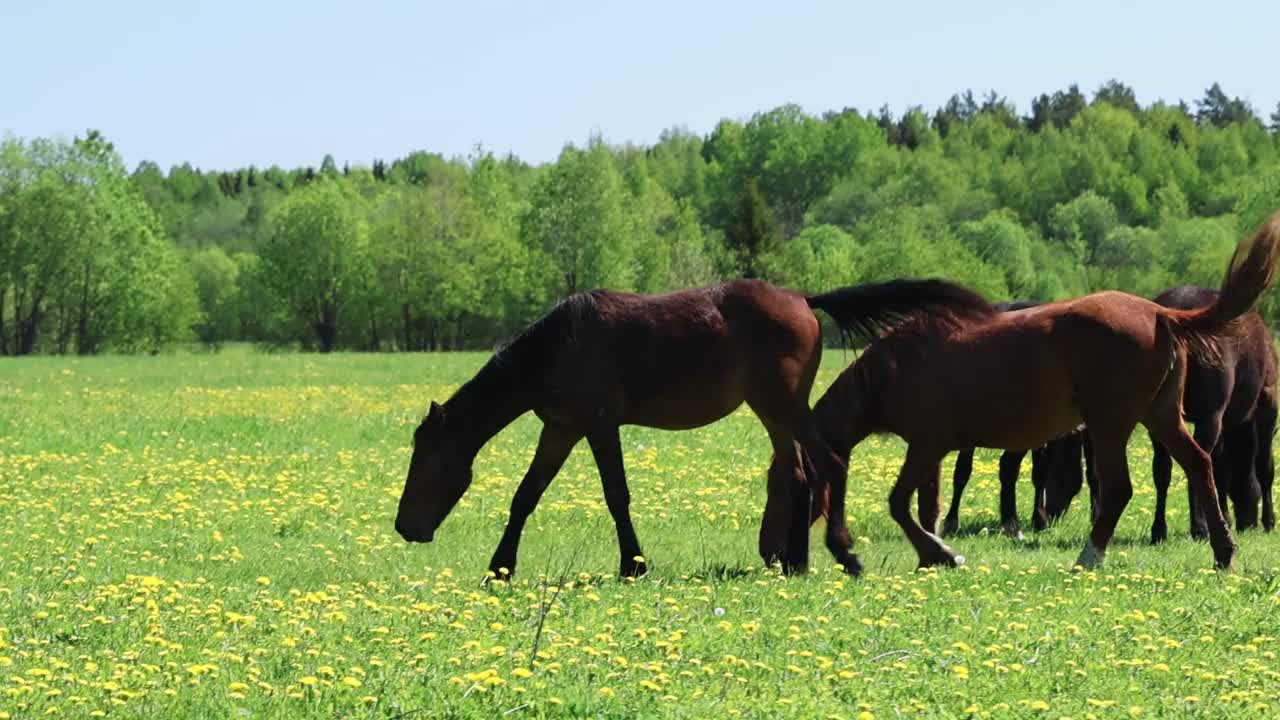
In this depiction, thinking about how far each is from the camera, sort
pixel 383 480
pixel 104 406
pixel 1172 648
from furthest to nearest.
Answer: pixel 104 406 → pixel 383 480 → pixel 1172 648

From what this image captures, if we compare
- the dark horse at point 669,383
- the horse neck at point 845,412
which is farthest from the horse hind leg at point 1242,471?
the dark horse at point 669,383

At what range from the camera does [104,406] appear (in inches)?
1208

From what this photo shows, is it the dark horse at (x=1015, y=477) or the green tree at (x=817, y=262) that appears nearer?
the dark horse at (x=1015, y=477)

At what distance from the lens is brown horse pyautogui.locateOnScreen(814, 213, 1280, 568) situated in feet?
36.1

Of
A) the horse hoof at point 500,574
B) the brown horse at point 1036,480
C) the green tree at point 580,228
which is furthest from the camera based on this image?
the green tree at point 580,228

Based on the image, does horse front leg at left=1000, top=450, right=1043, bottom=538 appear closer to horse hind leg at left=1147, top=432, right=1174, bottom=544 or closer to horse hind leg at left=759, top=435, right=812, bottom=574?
horse hind leg at left=1147, top=432, right=1174, bottom=544

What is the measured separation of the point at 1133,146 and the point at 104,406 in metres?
134

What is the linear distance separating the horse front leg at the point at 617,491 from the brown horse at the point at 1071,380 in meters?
1.42

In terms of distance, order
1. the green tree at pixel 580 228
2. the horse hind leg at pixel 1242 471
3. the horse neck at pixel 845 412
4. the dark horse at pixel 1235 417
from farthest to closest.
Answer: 1. the green tree at pixel 580 228
2. the horse hind leg at pixel 1242 471
3. the dark horse at pixel 1235 417
4. the horse neck at pixel 845 412

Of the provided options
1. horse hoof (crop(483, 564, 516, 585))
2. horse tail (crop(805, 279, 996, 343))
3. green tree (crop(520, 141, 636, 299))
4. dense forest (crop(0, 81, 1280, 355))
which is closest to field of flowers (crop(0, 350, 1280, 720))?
horse hoof (crop(483, 564, 516, 585))

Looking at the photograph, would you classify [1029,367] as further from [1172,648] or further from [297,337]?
[297,337]

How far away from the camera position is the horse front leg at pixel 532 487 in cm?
1153

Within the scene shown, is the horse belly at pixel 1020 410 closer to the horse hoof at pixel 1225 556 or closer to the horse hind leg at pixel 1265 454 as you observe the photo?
the horse hoof at pixel 1225 556

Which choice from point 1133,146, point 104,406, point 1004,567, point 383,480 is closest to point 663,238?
point 1133,146
